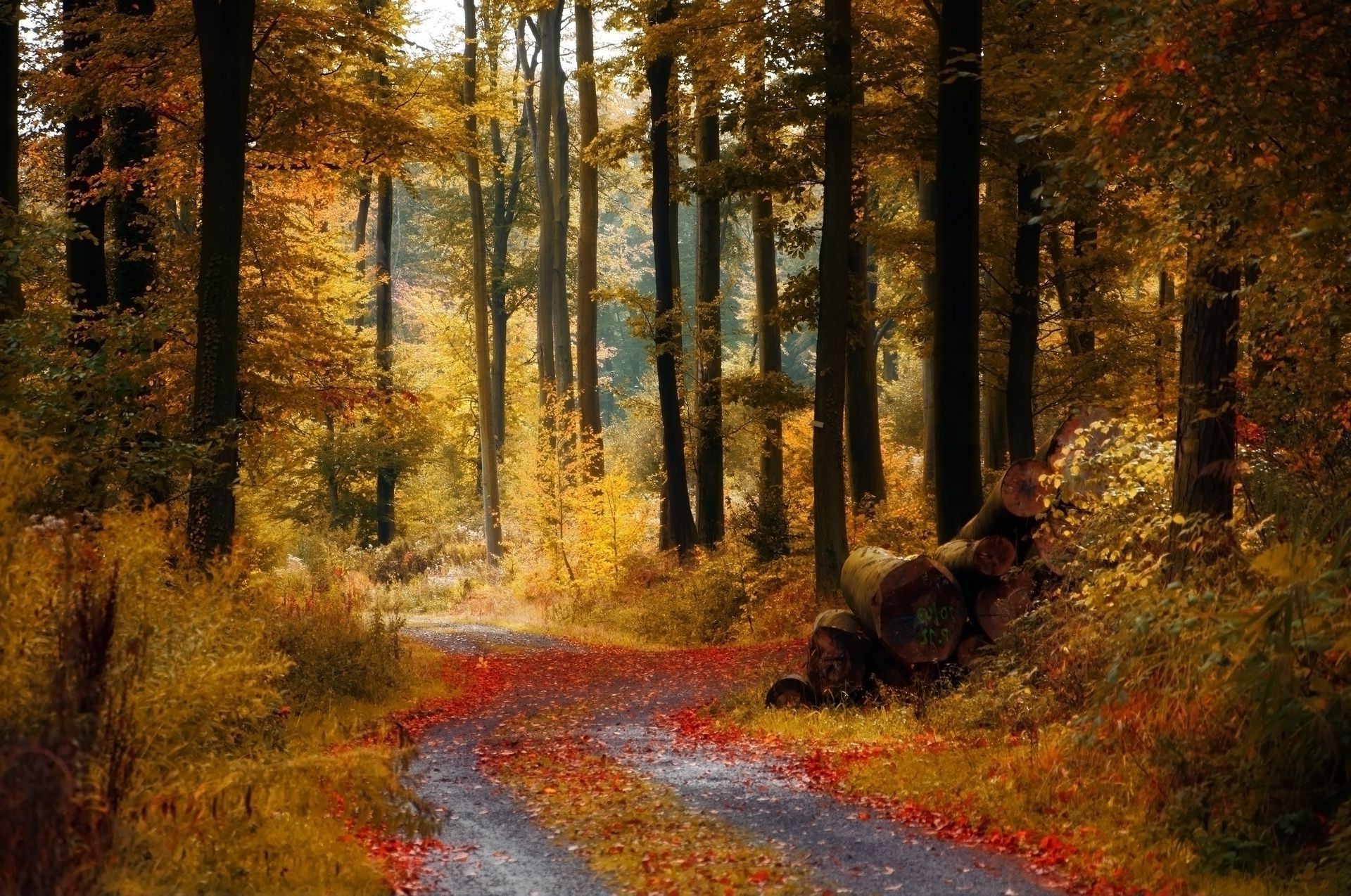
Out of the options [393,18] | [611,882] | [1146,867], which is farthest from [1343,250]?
[393,18]

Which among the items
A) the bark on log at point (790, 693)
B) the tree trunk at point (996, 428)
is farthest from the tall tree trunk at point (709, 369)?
the bark on log at point (790, 693)

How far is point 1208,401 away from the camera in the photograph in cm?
943

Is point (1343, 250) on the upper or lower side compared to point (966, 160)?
lower

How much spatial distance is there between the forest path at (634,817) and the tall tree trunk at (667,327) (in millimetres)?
9912

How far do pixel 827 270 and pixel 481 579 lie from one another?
695 inches

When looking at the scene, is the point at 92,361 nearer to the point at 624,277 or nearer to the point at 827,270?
the point at 827,270

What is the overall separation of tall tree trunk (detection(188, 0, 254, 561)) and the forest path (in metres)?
3.20

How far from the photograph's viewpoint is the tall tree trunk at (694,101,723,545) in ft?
81.4

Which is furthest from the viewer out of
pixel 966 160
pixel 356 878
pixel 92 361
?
pixel 966 160

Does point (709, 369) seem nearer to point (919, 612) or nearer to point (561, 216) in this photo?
point (561, 216)

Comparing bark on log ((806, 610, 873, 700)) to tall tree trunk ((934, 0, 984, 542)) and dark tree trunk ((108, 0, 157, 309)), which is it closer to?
tall tree trunk ((934, 0, 984, 542))

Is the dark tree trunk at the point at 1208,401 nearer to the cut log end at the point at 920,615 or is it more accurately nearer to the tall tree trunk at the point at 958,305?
the cut log end at the point at 920,615

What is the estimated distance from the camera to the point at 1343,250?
25.3 ft

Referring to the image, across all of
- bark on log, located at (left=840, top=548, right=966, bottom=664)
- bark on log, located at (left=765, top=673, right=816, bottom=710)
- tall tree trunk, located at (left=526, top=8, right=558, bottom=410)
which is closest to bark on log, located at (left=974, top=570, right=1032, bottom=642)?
bark on log, located at (left=840, top=548, right=966, bottom=664)
